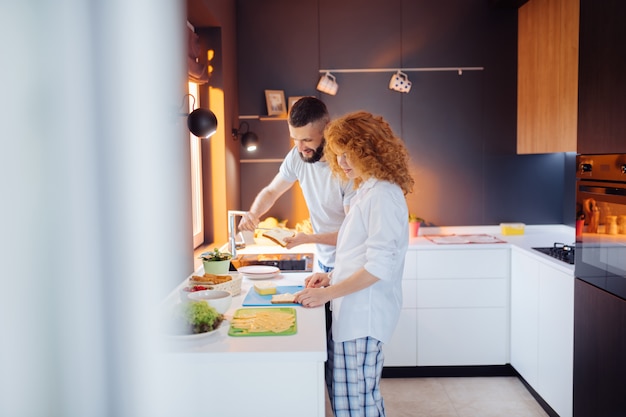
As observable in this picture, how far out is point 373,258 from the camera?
1871 millimetres

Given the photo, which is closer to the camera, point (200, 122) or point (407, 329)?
point (200, 122)

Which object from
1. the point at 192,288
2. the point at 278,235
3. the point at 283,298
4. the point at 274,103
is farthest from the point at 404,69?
the point at 192,288

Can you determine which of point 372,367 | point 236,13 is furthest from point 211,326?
point 236,13

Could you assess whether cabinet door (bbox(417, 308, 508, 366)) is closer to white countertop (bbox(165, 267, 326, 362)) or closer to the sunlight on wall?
the sunlight on wall

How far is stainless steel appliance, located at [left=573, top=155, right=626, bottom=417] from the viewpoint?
7.22 ft

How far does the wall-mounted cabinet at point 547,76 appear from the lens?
3.28 m

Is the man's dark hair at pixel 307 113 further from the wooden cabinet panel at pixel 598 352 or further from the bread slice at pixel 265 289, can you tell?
the wooden cabinet panel at pixel 598 352

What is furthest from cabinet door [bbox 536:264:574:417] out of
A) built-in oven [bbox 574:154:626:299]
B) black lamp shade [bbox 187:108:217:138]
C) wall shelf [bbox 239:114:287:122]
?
wall shelf [bbox 239:114:287:122]

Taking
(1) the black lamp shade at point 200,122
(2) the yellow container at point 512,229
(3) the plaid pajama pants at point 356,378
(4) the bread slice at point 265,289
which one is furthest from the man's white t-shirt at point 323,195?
(2) the yellow container at point 512,229

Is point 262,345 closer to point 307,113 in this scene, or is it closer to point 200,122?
point 200,122

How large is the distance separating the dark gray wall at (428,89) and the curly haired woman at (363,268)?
7.20 feet

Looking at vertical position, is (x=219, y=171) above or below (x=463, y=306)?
above

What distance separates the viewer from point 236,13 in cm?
408

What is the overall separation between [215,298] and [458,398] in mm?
1983
